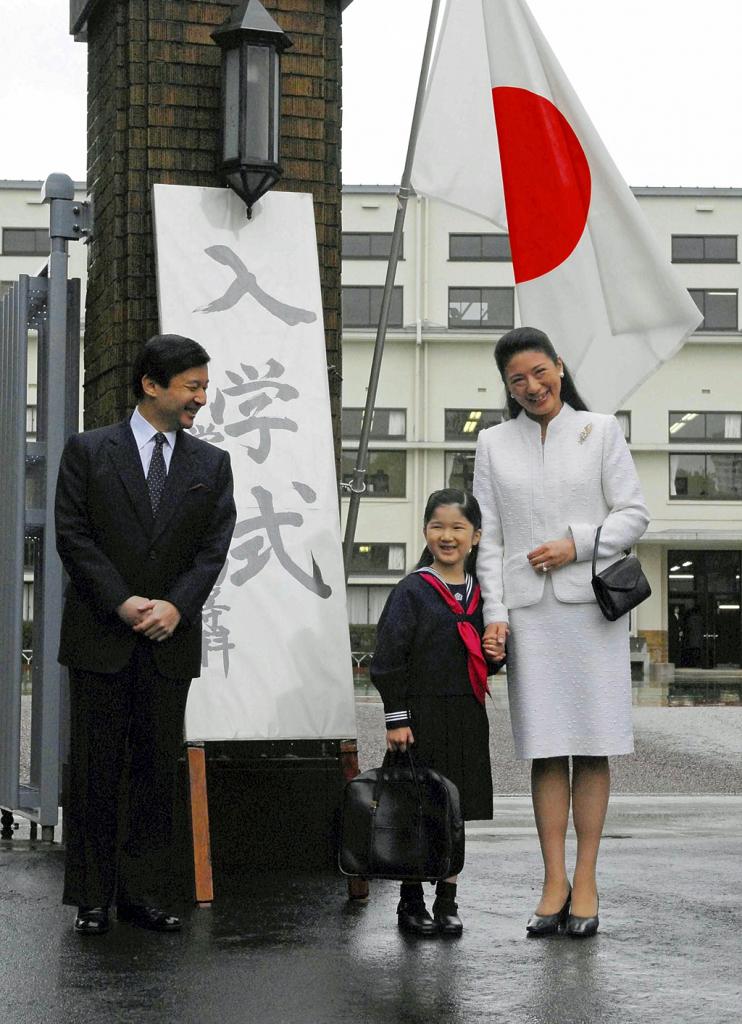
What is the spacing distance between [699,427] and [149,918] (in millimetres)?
44833

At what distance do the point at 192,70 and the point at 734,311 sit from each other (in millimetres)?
43872

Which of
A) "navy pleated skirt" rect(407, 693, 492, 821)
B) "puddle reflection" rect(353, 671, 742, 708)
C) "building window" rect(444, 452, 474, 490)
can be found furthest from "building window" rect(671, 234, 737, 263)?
"navy pleated skirt" rect(407, 693, 492, 821)

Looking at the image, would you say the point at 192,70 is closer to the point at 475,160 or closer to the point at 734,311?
the point at 475,160

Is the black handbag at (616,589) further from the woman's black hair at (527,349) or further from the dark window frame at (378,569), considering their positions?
the dark window frame at (378,569)

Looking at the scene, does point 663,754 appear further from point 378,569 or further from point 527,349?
point 378,569

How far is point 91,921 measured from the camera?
5016 millimetres

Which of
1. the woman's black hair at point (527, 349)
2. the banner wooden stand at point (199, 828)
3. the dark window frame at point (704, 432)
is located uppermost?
the dark window frame at point (704, 432)

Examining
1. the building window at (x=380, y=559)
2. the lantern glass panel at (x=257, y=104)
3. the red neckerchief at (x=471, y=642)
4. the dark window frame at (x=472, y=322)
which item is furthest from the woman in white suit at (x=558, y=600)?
the dark window frame at (x=472, y=322)

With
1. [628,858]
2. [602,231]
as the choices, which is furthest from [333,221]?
[628,858]

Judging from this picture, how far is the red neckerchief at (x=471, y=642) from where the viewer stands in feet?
17.3

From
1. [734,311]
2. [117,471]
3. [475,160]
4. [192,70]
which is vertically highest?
[734,311]

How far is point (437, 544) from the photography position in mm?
5371

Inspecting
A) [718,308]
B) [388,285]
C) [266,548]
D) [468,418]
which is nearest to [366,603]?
[468,418]

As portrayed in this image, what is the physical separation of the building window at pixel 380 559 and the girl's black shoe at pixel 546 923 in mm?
42399
